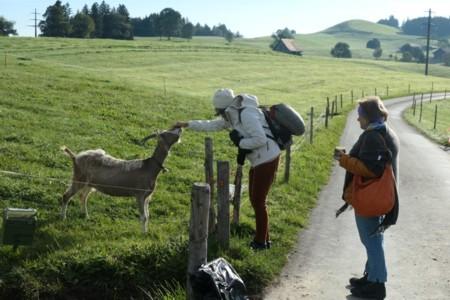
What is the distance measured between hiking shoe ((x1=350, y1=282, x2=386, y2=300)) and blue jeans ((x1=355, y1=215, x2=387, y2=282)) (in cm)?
9

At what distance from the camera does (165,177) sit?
1318cm

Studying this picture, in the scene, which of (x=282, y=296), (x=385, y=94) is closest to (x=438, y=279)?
(x=282, y=296)

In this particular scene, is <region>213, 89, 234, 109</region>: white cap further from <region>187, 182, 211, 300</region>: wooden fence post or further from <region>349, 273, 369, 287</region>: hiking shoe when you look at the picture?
<region>349, 273, 369, 287</region>: hiking shoe

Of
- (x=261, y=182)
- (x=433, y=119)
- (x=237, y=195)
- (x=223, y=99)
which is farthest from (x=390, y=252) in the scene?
(x=433, y=119)

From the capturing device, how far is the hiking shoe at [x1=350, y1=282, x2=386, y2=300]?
25.0ft

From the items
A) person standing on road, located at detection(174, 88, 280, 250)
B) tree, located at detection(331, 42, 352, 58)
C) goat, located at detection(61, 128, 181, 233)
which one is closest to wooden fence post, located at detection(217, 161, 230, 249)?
person standing on road, located at detection(174, 88, 280, 250)

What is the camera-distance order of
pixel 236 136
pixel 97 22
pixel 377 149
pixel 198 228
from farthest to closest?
pixel 97 22 < pixel 236 136 < pixel 377 149 < pixel 198 228

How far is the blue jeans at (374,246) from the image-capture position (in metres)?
7.46

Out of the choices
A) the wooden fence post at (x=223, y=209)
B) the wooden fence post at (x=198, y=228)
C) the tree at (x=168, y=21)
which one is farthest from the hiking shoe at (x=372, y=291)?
the tree at (x=168, y=21)

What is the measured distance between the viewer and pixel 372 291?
25.0 ft

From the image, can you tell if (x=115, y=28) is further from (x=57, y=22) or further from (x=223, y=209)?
(x=223, y=209)

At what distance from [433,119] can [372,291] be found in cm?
4210

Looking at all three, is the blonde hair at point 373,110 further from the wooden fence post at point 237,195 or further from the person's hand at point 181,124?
the wooden fence post at point 237,195

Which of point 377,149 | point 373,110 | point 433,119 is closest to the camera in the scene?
point 377,149
